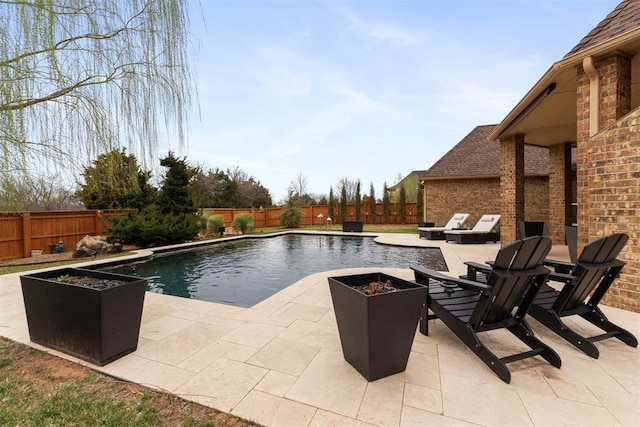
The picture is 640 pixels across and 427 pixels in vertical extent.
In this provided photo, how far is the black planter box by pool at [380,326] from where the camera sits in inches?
88.0

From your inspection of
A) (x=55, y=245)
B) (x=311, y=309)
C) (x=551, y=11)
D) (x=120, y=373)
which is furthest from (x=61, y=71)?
(x=55, y=245)

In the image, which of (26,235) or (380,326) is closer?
(380,326)

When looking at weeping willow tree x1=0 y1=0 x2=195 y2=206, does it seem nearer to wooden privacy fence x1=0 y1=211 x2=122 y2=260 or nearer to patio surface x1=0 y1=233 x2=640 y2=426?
patio surface x1=0 y1=233 x2=640 y2=426

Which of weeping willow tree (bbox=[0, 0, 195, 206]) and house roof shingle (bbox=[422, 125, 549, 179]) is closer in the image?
weeping willow tree (bbox=[0, 0, 195, 206])

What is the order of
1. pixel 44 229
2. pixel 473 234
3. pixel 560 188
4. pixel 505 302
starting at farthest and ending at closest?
1. pixel 473 234
2. pixel 44 229
3. pixel 560 188
4. pixel 505 302

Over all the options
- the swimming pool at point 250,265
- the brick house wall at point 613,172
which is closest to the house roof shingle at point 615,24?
the brick house wall at point 613,172

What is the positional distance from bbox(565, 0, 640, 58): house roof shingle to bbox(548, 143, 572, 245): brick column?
19.8 ft

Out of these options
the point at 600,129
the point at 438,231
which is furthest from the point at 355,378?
the point at 438,231

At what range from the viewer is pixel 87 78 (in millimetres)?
2439

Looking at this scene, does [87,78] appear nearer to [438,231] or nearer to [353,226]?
[438,231]

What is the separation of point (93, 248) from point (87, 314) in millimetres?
9408

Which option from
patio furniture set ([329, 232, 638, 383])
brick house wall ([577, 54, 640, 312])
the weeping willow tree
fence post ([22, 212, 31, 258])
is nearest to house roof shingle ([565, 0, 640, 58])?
brick house wall ([577, 54, 640, 312])

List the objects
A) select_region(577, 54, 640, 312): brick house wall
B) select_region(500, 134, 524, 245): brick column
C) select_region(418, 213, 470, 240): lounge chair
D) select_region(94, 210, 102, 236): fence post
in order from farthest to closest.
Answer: select_region(418, 213, 470, 240): lounge chair, select_region(94, 210, 102, 236): fence post, select_region(500, 134, 524, 245): brick column, select_region(577, 54, 640, 312): brick house wall

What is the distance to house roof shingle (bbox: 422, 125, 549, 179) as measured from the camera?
14641mm
